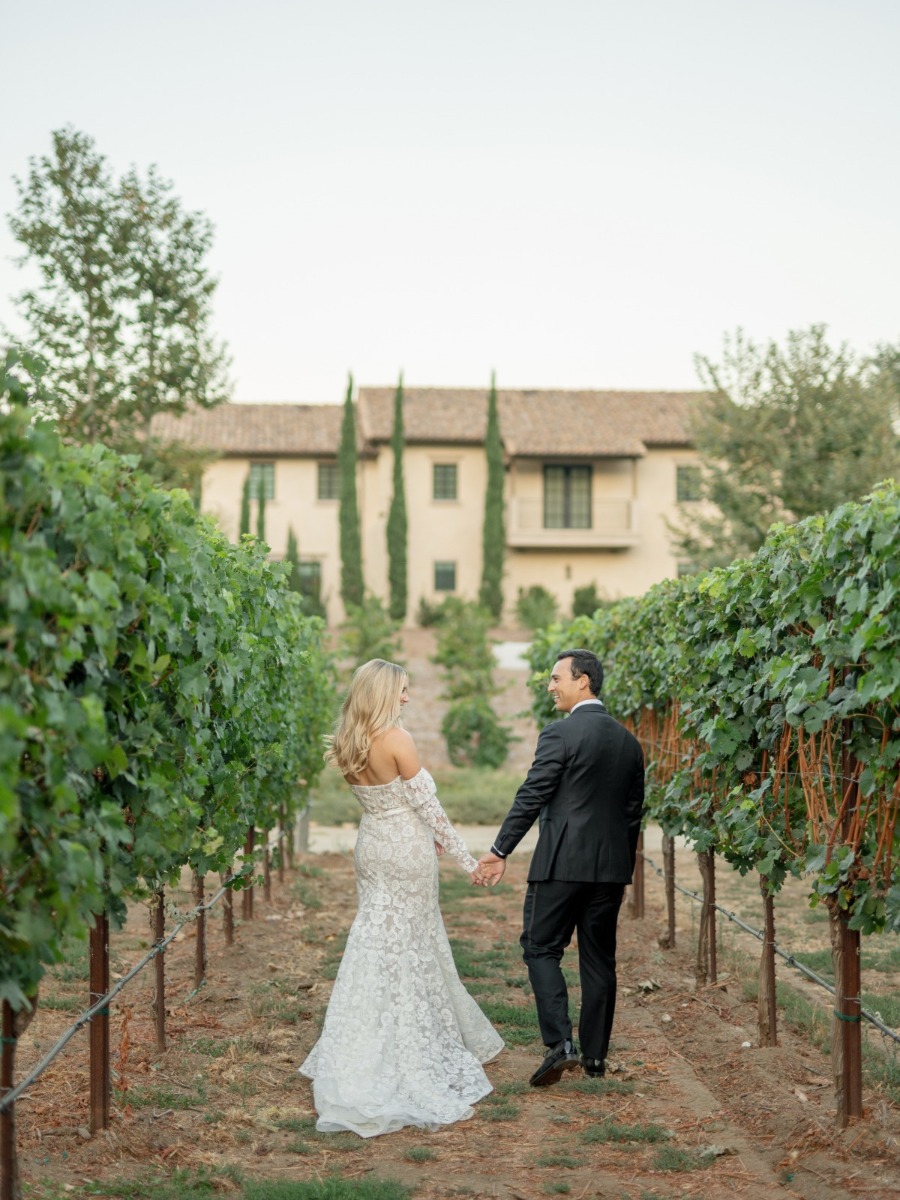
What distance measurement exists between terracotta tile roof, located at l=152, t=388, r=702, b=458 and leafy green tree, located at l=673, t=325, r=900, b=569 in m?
16.8

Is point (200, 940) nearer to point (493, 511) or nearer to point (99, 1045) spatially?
point (99, 1045)

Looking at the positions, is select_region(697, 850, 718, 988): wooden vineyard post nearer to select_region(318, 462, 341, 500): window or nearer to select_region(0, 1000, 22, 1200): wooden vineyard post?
select_region(0, 1000, 22, 1200): wooden vineyard post

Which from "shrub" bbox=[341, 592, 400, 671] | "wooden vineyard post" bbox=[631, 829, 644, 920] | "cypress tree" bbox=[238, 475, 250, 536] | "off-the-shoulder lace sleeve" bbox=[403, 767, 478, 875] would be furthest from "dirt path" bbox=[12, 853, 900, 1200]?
"cypress tree" bbox=[238, 475, 250, 536]

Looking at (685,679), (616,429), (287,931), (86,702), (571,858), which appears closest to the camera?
(86,702)

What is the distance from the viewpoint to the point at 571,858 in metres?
6.04

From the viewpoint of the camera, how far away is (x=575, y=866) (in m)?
6.03

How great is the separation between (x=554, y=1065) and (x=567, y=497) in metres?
38.8

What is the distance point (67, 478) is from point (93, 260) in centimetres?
2323

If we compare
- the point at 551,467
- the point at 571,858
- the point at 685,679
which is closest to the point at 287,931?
the point at 685,679

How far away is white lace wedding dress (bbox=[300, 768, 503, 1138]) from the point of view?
5668 millimetres

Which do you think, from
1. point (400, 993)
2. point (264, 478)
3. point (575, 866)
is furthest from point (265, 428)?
point (400, 993)

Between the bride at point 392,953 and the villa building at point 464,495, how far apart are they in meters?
37.4

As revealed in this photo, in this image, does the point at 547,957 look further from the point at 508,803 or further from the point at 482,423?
the point at 482,423

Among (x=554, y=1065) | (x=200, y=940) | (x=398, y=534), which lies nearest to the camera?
(x=554, y=1065)
